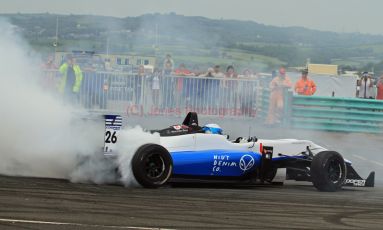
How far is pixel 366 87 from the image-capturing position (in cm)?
2484

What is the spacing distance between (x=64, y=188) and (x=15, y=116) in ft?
5.00

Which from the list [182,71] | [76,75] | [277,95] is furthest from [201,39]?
[277,95]

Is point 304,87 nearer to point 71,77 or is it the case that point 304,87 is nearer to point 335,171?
point 71,77

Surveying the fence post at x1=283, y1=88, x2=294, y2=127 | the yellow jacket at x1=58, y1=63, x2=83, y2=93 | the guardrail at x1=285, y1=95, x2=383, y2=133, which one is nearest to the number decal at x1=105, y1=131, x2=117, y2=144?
the yellow jacket at x1=58, y1=63, x2=83, y2=93

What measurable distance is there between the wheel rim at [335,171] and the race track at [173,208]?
549mm

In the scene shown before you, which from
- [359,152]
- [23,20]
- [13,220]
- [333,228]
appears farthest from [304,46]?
[13,220]

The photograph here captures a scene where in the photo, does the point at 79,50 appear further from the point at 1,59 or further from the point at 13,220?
the point at 13,220

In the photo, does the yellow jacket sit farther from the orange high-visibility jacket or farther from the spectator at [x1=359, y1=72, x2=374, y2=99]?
the spectator at [x1=359, y1=72, x2=374, y2=99]

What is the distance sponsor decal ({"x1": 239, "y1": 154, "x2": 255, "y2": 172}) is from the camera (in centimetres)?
1034

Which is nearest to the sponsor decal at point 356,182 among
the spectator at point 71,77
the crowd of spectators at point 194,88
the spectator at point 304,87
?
the spectator at point 71,77

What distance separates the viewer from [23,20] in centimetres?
1238

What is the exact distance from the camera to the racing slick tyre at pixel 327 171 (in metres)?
10.6

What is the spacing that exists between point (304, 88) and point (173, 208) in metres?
15.7

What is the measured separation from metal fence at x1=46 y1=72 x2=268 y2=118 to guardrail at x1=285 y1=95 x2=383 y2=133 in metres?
1.16
